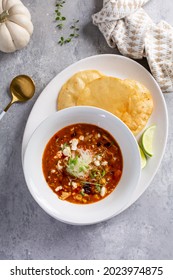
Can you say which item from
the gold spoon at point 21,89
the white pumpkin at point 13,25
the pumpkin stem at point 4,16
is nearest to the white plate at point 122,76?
the gold spoon at point 21,89

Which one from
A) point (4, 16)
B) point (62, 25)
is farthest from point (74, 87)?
point (4, 16)

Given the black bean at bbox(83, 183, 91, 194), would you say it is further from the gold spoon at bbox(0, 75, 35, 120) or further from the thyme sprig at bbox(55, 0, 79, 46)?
the thyme sprig at bbox(55, 0, 79, 46)

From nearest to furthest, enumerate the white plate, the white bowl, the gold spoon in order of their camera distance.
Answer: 1. the white bowl
2. the white plate
3. the gold spoon

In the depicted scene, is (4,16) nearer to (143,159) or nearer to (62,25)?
(62,25)

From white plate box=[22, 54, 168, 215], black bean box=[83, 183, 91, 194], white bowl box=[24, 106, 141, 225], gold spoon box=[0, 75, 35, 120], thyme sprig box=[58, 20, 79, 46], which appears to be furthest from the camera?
thyme sprig box=[58, 20, 79, 46]

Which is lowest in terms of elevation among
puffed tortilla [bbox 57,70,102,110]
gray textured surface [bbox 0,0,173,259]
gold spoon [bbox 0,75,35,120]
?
gray textured surface [bbox 0,0,173,259]

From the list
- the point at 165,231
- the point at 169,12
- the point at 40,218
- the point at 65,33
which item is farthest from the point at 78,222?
the point at 169,12

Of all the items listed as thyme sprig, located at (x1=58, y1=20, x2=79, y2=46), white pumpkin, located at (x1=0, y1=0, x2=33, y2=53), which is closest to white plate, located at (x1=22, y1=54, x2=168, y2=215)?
thyme sprig, located at (x1=58, y1=20, x2=79, y2=46)
